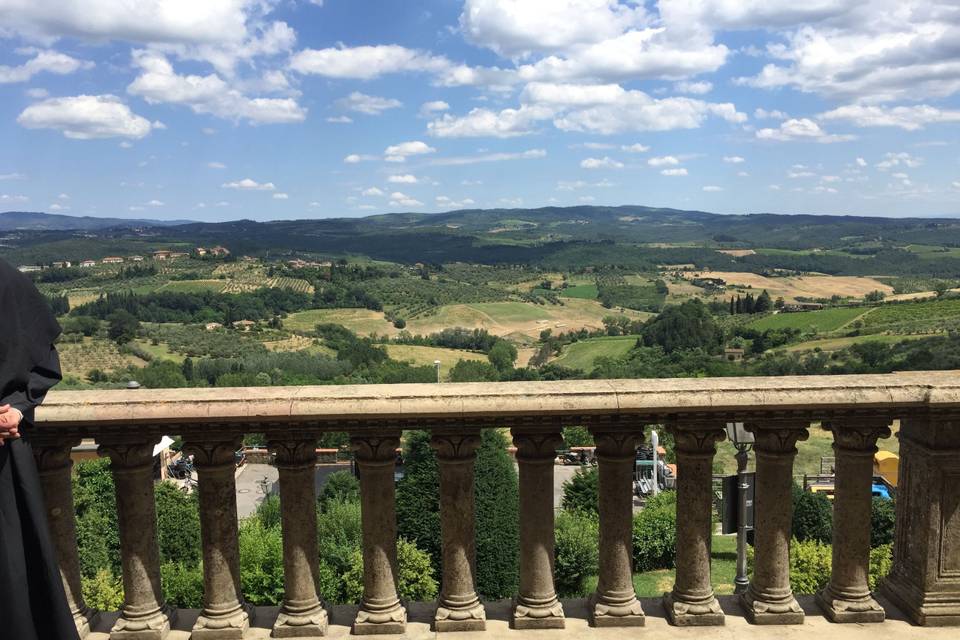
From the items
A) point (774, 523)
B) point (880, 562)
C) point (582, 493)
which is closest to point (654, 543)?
point (582, 493)

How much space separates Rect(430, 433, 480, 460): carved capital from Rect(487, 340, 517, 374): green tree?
13331cm

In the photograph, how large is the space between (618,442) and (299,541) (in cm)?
224

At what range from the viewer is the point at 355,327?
184125mm

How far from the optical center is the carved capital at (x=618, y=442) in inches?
200

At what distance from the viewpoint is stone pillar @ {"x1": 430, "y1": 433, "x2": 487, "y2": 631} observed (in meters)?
5.14

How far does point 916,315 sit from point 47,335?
153888mm

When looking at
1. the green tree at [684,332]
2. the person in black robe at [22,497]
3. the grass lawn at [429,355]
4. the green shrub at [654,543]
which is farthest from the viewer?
the green tree at [684,332]

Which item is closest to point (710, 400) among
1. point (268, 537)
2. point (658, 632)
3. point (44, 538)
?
point (658, 632)

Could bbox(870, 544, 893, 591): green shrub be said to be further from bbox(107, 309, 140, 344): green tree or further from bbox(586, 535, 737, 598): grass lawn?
bbox(107, 309, 140, 344): green tree

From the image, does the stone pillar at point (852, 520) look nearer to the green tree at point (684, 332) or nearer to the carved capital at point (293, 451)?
the carved capital at point (293, 451)

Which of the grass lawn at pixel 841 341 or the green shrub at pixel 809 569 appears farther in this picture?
the grass lawn at pixel 841 341

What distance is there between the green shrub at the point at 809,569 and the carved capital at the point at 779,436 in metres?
12.7

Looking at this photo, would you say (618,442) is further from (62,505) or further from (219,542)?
(62,505)

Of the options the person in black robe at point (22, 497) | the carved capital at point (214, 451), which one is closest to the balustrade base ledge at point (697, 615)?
the carved capital at point (214, 451)
